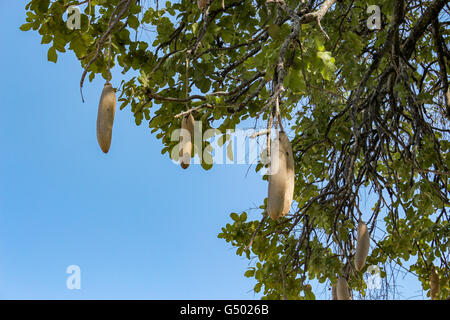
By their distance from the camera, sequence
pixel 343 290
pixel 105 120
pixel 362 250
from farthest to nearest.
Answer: pixel 343 290, pixel 362 250, pixel 105 120

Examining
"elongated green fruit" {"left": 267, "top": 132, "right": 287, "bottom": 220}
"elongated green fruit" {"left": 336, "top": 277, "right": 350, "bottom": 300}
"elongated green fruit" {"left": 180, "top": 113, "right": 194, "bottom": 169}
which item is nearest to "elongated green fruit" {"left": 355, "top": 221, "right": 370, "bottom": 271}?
"elongated green fruit" {"left": 336, "top": 277, "right": 350, "bottom": 300}

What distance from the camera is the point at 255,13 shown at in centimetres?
259

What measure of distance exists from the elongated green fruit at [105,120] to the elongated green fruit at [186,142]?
0.19 metres

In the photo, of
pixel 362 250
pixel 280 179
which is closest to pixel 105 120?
pixel 280 179

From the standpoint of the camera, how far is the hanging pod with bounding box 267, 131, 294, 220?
2.88ft

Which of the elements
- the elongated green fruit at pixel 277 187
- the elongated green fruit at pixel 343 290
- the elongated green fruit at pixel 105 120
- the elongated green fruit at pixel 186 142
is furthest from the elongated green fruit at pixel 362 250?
the elongated green fruit at pixel 105 120

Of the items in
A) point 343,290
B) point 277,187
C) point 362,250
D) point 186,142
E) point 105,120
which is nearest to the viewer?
point 277,187

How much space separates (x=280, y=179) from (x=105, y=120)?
478mm

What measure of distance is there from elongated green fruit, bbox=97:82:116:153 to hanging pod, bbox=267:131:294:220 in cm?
42

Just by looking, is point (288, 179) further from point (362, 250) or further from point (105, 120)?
point (362, 250)

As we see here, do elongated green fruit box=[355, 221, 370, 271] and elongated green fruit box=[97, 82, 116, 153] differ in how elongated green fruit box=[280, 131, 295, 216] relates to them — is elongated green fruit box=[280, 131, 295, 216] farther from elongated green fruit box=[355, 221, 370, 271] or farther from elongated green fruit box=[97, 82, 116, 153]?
elongated green fruit box=[355, 221, 370, 271]

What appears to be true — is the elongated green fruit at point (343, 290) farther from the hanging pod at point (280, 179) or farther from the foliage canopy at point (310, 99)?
the hanging pod at point (280, 179)

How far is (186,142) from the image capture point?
1225mm
